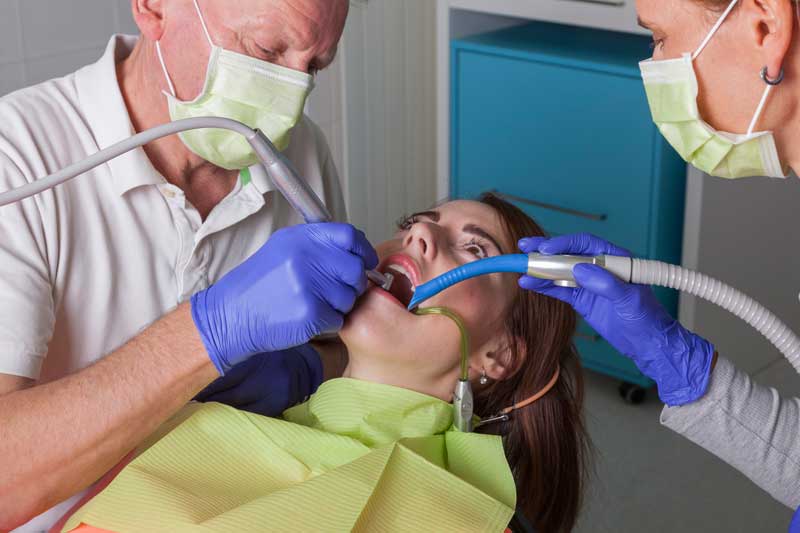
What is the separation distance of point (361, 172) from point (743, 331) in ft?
4.17

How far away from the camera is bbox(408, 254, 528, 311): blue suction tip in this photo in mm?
1412

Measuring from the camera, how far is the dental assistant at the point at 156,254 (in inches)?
56.1

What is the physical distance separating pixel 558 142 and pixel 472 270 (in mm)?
1795

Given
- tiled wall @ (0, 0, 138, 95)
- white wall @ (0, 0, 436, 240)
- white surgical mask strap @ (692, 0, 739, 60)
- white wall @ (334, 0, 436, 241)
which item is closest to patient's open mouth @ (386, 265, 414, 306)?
white surgical mask strap @ (692, 0, 739, 60)

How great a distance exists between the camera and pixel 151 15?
1661 millimetres

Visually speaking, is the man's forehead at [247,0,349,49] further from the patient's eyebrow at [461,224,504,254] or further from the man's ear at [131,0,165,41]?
the patient's eyebrow at [461,224,504,254]

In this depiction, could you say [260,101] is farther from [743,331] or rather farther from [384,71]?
[743,331]

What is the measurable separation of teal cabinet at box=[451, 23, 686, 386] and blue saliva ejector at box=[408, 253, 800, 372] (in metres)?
1.59

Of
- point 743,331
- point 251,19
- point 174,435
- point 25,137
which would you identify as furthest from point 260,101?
point 743,331

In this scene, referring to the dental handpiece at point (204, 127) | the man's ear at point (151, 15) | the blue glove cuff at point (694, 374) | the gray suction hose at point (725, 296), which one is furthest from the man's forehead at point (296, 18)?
the blue glove cuff at point (694, 374)

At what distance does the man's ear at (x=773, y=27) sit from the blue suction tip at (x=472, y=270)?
39cm

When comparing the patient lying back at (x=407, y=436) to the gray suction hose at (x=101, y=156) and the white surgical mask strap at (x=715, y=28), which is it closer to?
the gray suction hose at (x=101, y=156)

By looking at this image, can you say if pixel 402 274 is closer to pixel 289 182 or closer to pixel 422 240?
pixel 422 240

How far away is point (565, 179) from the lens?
3.17 m
